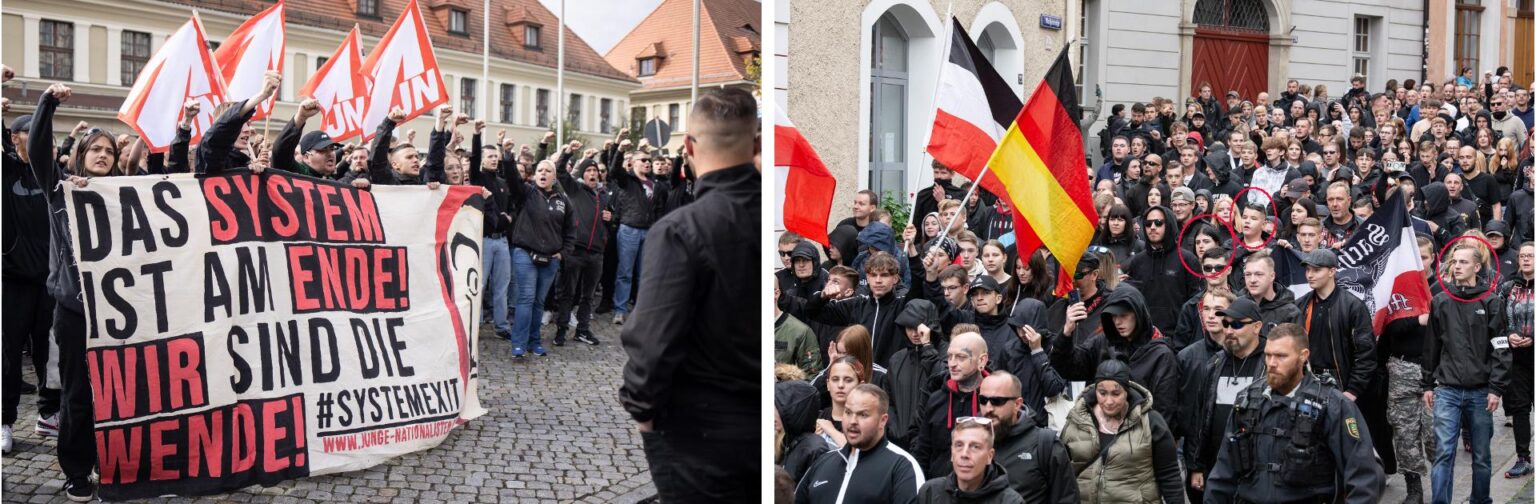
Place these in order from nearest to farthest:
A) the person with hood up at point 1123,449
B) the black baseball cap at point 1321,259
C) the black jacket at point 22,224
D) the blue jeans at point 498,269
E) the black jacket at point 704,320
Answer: the black jacket at point 704,320
the person with hood up at point 1123,449
the black jacket at point 22,224
the black baseball cap at point 1321,259
the blue jeans at point 498,269

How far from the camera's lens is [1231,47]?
2453 cm

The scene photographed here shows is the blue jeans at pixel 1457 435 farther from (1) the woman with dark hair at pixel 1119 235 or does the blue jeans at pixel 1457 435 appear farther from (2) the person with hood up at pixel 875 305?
(2) the person with hood up at pixel 875 305

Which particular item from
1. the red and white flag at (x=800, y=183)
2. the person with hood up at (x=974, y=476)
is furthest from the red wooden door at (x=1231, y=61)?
the red and white flag at (x=800, y=183)

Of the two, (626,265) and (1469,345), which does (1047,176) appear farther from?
(1469,345)

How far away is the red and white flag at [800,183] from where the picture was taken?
3025 mm

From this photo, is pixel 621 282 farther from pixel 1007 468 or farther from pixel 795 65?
pixel 795 65

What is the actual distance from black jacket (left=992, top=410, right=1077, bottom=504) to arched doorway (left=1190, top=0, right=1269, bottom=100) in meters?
19.8

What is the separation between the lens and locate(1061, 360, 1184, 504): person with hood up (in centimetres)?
586

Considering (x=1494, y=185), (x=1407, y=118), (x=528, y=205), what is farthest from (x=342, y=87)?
(x=1407, y=118)

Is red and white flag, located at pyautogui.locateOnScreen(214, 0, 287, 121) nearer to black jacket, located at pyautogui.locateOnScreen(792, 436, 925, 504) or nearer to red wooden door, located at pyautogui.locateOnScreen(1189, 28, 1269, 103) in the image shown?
black jacket, located at pyautogui.locateOnScreen(792, 436, 925, 504)

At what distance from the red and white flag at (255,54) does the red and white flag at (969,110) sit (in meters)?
6.08

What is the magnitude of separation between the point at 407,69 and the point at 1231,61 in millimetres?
18195

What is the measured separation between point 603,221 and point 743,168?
8.17 metres

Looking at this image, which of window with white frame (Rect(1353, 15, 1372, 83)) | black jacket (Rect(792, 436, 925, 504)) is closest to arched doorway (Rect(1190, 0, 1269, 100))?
window with white frame (Rect(1353, 15, 1372, 83))
